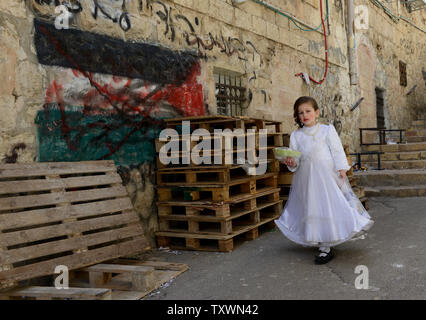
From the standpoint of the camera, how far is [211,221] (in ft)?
13.6

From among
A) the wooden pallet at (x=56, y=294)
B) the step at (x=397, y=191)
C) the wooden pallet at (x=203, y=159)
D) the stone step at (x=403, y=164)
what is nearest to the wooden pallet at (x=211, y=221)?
the wooden pallet at (x=203, y=159)

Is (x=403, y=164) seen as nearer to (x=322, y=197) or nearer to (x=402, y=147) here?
(x=402, y=147)

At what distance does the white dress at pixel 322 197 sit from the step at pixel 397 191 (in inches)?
149

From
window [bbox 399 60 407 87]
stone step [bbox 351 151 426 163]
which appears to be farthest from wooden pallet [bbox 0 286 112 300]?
window [bbox 399 60 407 87]

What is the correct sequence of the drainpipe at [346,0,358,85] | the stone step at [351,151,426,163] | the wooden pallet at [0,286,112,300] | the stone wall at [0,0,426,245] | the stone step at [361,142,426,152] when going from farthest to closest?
1. the drainpipe at [346,0,358,85]
2. the stone step at [361,142,426,152]
3. the stone step at [351,151,426,163]
4. the stone wall at [0,0,426,245]
5. the wooden pallet at [0,286,112,300]

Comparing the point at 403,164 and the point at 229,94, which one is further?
the point at 403,164

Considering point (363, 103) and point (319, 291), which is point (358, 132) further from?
point (319, 291)

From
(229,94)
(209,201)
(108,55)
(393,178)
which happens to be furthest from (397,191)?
(108,55)

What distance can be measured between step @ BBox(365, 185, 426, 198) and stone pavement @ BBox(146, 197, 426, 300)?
7.70ft

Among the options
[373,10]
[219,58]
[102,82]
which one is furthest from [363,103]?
[102,82]

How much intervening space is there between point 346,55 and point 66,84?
8.21m

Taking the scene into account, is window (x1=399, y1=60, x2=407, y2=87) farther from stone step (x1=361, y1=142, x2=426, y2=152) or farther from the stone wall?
the stone wall

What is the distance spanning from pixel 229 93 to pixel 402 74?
10.8 metres

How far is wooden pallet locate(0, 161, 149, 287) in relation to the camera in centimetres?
292
